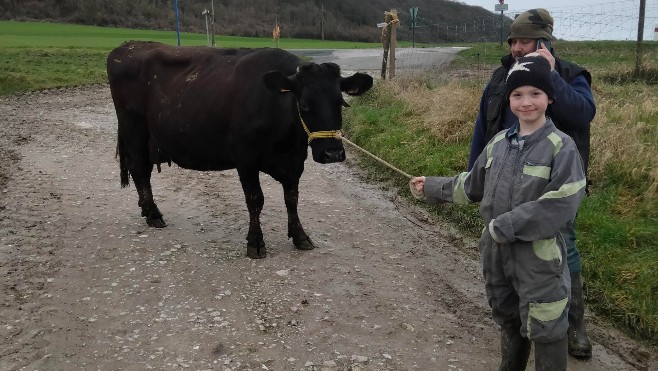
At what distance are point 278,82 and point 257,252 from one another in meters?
1.58

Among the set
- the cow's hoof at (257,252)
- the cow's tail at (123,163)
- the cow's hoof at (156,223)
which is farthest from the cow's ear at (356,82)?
the cow's tail at (123,163)

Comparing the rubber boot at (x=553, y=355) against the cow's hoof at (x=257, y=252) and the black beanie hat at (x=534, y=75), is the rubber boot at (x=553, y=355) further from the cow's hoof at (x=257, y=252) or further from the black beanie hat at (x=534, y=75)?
the cow's hoof at (x=257, y=252)

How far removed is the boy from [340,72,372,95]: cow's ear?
7.44ft

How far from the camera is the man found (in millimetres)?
3305

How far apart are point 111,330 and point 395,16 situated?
40.4 feet

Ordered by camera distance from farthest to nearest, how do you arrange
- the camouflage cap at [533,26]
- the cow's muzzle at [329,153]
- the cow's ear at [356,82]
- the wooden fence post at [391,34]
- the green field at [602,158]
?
the wooden fence post at [391,34] < the cow's ear at [356,82] < the cow's muzzle at [329,153] < the green field at [602,158] < the camouflage cap at [533,26]

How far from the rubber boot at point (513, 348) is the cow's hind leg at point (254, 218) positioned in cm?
271

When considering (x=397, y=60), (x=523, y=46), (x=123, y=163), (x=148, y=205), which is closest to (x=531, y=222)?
(x=523, y=46)

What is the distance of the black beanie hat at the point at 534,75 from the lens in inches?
113

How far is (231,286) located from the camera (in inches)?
191

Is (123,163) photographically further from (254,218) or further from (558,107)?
(558,107)

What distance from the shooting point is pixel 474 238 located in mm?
5863

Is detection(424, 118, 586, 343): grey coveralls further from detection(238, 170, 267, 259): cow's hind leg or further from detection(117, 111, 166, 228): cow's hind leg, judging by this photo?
detection(117, 111, 166, 228): cow's hind leg

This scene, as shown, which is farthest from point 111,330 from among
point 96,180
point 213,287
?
point 96,180
